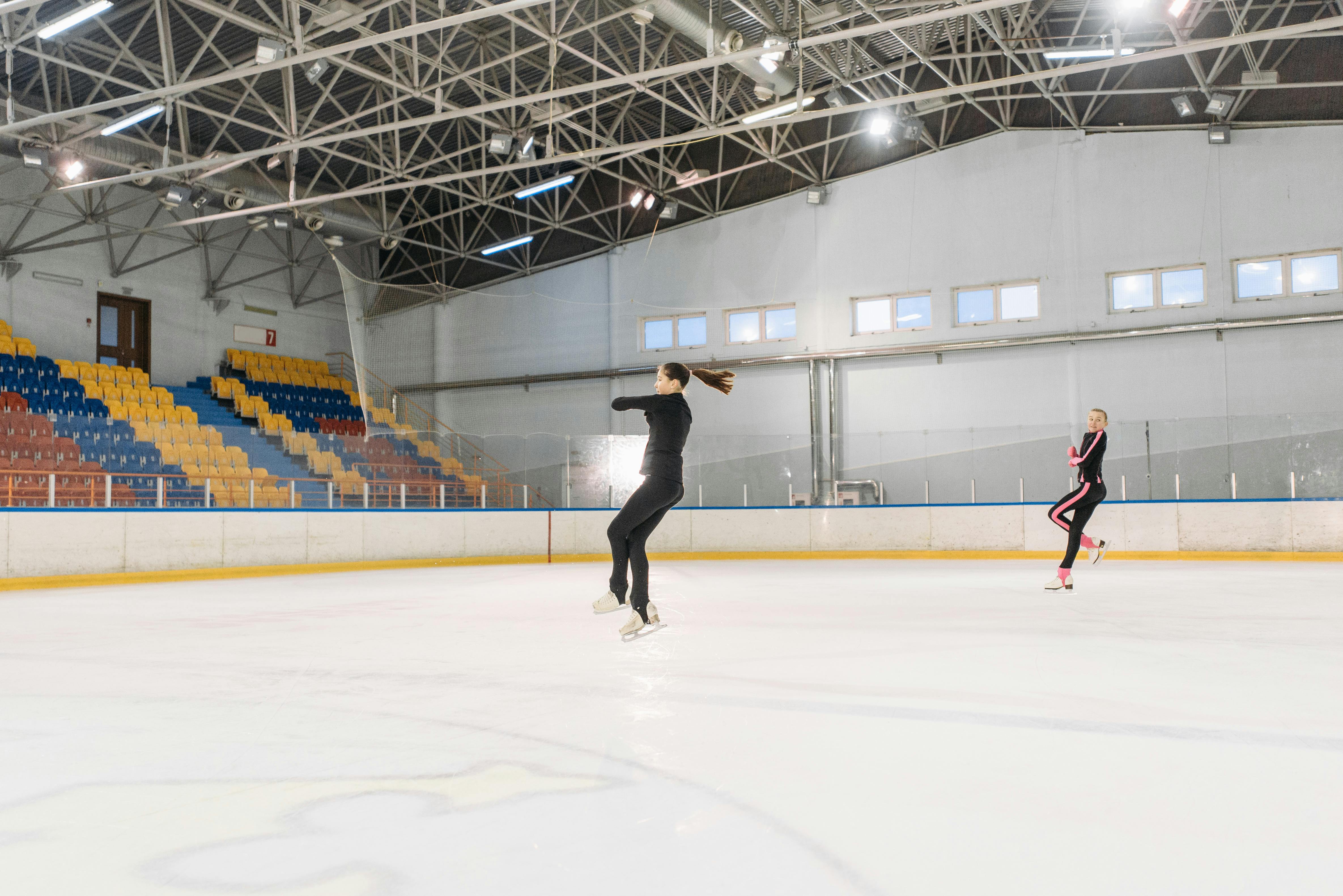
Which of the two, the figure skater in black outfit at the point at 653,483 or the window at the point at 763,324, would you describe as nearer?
the figure skater in black outfit at the point at 653,483

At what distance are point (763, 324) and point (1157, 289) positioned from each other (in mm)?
7614

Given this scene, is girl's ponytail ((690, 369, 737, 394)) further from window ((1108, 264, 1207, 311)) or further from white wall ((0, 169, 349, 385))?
white wall ((0, 169, 349, 385))

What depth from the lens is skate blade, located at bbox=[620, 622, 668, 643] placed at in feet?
17.0

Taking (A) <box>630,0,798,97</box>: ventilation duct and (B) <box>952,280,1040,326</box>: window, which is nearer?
(A) <box>630,0,798,97</box>: ventilation duct

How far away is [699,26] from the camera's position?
1338 centimetres

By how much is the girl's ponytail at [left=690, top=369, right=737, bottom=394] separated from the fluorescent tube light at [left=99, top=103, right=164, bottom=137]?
11.7m

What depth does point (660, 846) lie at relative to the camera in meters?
1.96

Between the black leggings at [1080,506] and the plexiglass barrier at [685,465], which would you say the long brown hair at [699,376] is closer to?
the black leggings at [1080,506]

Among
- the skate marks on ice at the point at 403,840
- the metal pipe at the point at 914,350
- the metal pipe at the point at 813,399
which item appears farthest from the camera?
the metal pipe at the point at 813,399

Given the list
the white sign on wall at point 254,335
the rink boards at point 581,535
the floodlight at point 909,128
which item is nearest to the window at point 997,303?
the floodlight at point 909,128

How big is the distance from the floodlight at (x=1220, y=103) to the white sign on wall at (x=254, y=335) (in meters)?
21.2

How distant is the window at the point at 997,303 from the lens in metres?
18.0

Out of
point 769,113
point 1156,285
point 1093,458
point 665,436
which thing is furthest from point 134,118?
point 1156,285

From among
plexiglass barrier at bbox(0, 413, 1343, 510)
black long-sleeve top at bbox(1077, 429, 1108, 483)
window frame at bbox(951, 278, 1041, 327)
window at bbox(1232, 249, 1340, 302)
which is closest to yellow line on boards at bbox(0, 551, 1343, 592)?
plexiglass barrier at bbox(0, 413, 1343, 510)
